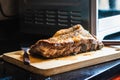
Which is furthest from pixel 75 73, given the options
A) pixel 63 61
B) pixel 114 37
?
pixel 114 37

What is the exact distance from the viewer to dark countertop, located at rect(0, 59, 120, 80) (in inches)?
27.3

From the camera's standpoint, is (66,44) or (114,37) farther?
(114,37)

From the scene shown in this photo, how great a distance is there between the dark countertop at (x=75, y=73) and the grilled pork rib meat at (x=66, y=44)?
71mm

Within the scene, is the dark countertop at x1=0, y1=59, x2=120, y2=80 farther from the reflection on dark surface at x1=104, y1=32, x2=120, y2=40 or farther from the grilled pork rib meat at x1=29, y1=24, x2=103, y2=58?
the reflection on dark surface at x1=104, y1=32, x2=120, y2=40

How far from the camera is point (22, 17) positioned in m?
1.18

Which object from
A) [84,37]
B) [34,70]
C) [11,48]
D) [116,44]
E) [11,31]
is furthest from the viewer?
[11,31]

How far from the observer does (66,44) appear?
2.55 feet

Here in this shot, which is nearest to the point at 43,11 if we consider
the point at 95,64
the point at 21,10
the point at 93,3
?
the point at 21,10

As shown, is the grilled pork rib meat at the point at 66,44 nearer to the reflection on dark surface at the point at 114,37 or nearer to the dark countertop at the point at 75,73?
the dark countertop at the point at 75,73

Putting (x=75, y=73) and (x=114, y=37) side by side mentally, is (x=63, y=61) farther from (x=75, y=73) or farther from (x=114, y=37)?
(x=114, y=37)

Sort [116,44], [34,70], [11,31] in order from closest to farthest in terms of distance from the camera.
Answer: [34,70] < [116,44] < [11,31]

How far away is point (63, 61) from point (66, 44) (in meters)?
0.05

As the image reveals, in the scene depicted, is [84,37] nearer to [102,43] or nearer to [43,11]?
[102,43]

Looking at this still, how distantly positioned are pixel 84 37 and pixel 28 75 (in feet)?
0.72
